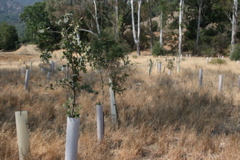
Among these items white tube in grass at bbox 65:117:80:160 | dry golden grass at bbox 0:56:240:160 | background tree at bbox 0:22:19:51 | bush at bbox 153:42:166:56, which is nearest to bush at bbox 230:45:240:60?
bush at bbox 153:42:166:56

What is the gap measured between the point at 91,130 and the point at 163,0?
25524mm

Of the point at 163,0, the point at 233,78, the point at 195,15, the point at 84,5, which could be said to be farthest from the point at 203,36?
the point at 233,78

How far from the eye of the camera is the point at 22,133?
9.36 feet

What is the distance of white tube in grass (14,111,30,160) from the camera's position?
9.15 feet

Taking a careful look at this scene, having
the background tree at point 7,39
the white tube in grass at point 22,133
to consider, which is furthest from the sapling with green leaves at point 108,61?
the background tree at point 7,39

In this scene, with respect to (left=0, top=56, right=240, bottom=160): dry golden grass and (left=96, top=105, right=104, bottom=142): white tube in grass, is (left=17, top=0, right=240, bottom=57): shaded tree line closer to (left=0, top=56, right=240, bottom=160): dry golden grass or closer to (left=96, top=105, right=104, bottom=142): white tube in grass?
(left=0, top=56, right=240, bottom=160): dry golden grass

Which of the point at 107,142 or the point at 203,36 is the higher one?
the point at 203,36

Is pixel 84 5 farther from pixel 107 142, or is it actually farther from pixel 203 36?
pixel 107 142

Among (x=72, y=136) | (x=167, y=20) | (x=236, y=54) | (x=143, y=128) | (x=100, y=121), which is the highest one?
(x=167, y=20)

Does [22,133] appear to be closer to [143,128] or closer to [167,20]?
[143,128]

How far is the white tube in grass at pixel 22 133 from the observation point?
2.79 metres

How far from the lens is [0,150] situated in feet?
9.88

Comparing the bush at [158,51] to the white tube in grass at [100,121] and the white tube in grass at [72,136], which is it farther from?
the white tube in grass at [72,136]

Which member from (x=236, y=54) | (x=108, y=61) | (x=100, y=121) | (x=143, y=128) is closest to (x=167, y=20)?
(x=236, y=54)
